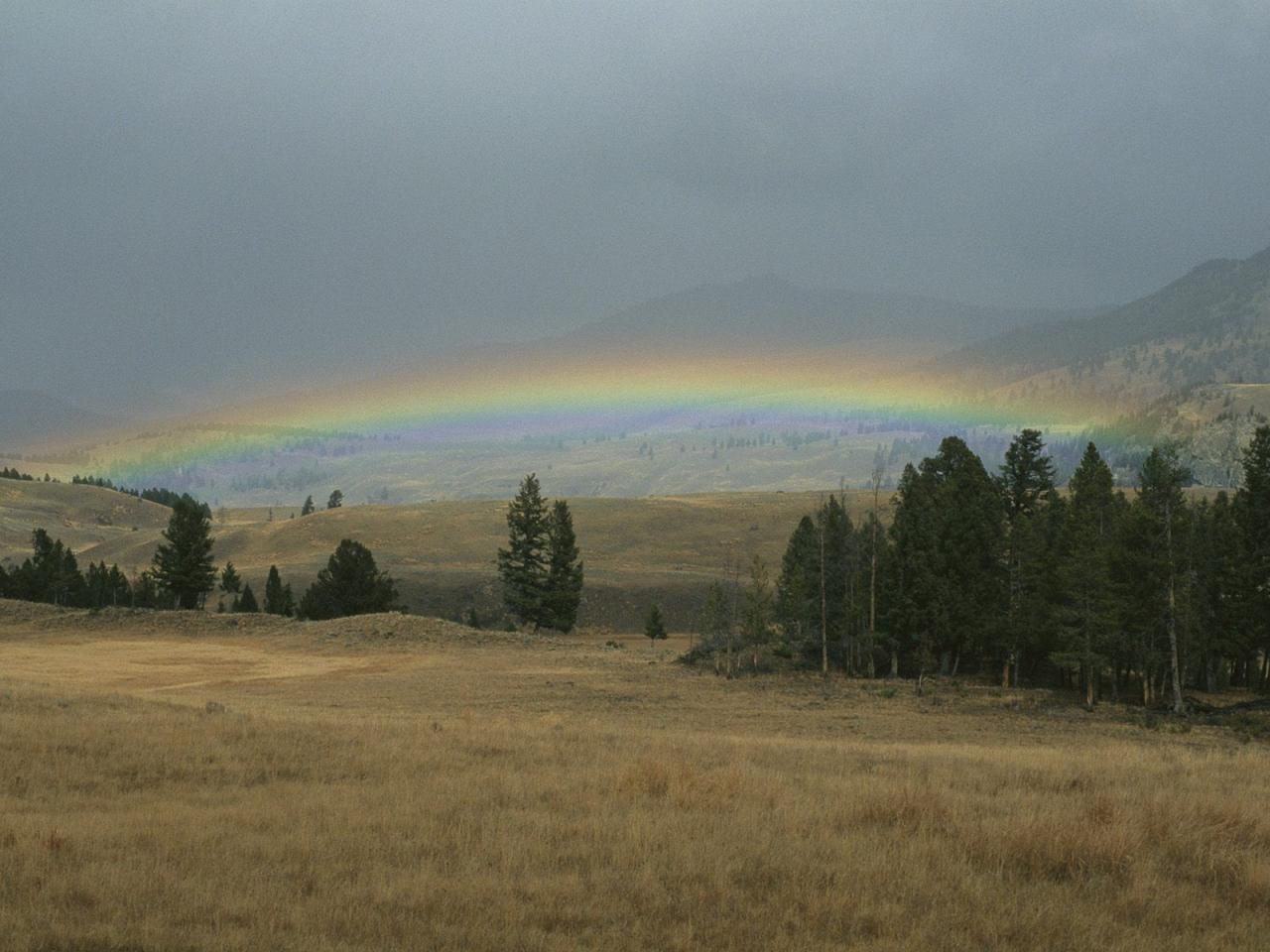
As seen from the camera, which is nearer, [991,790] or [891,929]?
[891,929]

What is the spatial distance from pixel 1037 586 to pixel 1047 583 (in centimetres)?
122

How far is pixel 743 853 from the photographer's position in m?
10.0

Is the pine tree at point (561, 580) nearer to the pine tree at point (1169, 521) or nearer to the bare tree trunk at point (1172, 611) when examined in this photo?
the pine tree at point (1169, 521)

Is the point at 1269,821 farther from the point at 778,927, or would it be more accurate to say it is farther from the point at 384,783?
the point at 384,783

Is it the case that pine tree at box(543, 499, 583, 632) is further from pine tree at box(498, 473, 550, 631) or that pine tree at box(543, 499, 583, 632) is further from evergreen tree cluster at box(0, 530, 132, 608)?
evergreen tree cluster at box(0, 530, 132, 608)

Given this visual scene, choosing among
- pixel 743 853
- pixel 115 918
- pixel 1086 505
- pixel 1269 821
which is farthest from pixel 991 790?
Answer: pixel 1086 505

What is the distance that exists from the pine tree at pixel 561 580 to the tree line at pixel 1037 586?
1068 inches

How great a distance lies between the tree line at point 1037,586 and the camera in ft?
149

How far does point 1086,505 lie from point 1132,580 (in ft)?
43.5

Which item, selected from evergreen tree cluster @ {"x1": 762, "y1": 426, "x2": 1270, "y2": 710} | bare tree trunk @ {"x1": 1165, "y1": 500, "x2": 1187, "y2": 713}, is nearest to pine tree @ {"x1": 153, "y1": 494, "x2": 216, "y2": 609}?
evergreen tree cluster @ {"x1": 762, "y1": 426, "x2": 1270, "y2": 710}

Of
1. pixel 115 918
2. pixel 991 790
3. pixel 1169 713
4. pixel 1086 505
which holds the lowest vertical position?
pixel 1169 713

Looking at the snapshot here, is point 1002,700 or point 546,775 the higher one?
point 546,775

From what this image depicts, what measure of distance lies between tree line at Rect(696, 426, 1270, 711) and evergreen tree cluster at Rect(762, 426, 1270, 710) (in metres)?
0.13

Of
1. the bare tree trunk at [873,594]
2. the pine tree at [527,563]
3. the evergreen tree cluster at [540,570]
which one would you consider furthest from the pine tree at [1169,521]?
the pine tree at [527,563]
